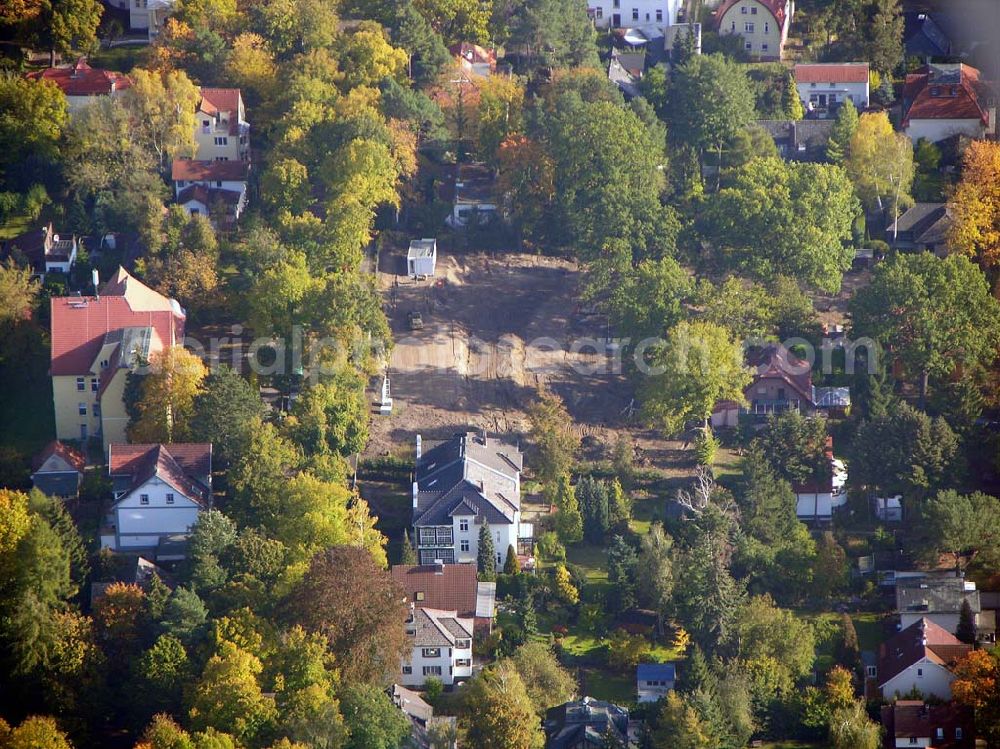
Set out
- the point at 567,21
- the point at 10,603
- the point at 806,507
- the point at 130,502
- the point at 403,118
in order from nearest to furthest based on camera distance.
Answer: the point at 10,603
the point at 130,502
the point at 806,507
the point at 403,118
the point at 567,21

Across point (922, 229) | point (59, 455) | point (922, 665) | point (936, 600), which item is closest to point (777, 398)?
point (936, 600)

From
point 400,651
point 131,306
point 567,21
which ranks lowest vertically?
point 400,651

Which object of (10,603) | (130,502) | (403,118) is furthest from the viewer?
(403,118)

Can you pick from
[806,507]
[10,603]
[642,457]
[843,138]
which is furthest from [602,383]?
[10,603]

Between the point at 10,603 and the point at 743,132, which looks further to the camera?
the point at 743,132

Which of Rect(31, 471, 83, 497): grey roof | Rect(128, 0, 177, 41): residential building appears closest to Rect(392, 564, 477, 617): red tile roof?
Rect(31, 471, 83, 497): grey roof

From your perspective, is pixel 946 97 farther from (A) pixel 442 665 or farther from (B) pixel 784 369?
(A) pixel 442 665

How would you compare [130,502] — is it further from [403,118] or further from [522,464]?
[403,118]

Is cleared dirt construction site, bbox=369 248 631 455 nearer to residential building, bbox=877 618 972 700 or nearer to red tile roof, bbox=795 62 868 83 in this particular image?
red tile roof, bbox=795 62 868 83
